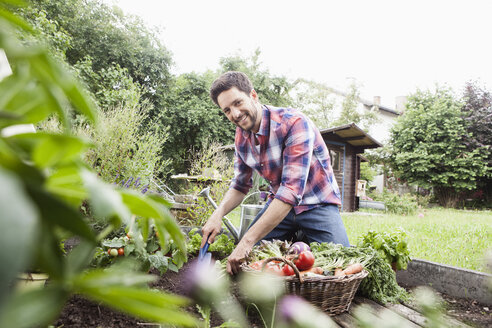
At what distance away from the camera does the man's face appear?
247 cm

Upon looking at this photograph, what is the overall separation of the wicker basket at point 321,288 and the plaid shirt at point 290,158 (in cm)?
65

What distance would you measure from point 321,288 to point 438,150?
16.9 m

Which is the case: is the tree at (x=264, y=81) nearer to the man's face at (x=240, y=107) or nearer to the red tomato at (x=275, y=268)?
the man's face at (x=240, y=107)

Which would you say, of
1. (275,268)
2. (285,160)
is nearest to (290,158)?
(285,160)

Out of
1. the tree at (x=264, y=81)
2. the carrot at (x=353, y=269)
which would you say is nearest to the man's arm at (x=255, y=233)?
the carrot at (x=353, y=269)

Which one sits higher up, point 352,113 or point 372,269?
point 352,113

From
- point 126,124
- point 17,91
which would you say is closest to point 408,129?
point 126,124

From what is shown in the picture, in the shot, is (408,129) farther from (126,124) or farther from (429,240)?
(126,124)

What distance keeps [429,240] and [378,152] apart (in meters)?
15.9

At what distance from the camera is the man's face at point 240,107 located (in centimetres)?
247

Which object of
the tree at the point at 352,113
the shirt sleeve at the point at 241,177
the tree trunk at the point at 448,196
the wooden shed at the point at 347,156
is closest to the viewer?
the shirt sleeve at the point at 241,177

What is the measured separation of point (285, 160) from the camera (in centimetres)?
235

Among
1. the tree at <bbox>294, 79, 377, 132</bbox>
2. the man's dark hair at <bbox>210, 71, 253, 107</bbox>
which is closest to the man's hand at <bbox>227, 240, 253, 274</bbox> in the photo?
the man's dark hair at <bbox>210, 71, 253, 107</bbox>

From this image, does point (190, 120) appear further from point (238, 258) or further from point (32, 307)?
point (32, 307)
